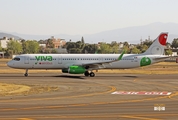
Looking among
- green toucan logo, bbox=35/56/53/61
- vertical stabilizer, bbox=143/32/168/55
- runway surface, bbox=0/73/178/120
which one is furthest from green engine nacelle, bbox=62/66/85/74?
runway surface, bbox=0/73/178/120

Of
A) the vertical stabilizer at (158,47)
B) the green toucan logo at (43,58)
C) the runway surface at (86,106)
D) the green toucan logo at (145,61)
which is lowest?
the runway surface at (86,106)

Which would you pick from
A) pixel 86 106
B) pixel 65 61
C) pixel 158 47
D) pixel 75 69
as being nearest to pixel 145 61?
pixel 158 47

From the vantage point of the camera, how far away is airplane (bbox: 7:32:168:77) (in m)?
56.2

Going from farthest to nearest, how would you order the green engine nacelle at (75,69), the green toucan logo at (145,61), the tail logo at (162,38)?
the tail logo at (162,38) < the green toucan logo at (145,61) < the green engine nacelle at (75,69)

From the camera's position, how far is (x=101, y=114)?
22.0 meters

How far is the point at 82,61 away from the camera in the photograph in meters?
58.7

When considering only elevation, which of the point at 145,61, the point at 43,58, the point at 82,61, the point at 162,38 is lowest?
the point at 145,61

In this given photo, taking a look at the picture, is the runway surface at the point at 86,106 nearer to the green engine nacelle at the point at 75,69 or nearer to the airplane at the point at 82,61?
the green engine nacelle at the point at 75,69

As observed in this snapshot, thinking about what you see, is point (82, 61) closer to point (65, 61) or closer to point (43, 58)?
point (65, 61)

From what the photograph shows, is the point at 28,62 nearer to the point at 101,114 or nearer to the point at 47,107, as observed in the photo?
the point at 47,107

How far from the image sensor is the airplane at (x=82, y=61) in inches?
2211

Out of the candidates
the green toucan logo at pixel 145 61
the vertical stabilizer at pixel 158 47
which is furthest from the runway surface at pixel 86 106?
the vertical stabilizer at pixel 158 47

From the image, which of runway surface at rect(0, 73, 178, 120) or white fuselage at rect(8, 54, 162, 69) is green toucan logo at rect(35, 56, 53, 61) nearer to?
white fuselage at rect(8, 54, 162, 69)

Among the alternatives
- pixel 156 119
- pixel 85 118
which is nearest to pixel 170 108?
pixel 156 119
